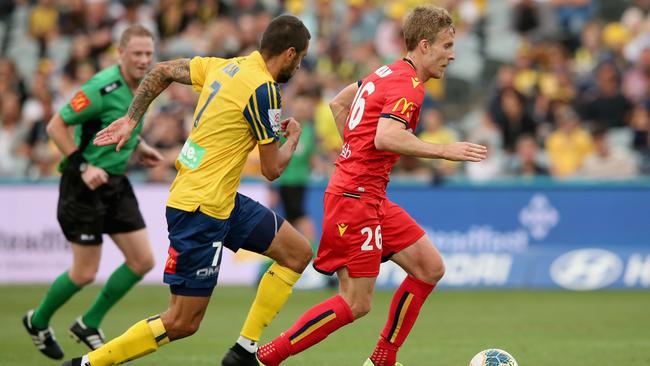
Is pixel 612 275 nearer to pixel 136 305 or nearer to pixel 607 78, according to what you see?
pixel 607 78

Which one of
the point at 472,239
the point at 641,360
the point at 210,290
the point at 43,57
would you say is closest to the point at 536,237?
the point at 472,239

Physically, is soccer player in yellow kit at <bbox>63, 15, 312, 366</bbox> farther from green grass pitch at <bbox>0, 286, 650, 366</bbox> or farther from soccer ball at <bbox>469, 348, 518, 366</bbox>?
soccer ball at <bbox>469, 348, 518, 366</bbox>

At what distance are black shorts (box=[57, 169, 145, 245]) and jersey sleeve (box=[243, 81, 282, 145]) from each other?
10.5 feet

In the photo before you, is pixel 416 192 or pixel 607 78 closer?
pixel 416 192

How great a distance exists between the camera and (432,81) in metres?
20.5

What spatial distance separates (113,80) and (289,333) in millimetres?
3255

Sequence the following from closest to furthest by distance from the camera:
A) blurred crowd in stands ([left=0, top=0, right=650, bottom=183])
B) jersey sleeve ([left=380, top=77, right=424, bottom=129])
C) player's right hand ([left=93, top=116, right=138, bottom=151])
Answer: jersey sleeve ([left=380, top=77, right=424, bottom=129]), player's right hand ([left=93, top=116, right=138, bottom=151]), blurred crowd in stands ([left=0, top=0, right=650, bottom=183])

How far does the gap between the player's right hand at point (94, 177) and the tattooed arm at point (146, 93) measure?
2.10m

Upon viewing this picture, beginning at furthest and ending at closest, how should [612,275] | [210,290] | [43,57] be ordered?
[43,57]
[612,275]
[210,290]

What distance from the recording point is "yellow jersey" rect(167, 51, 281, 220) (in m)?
7.08

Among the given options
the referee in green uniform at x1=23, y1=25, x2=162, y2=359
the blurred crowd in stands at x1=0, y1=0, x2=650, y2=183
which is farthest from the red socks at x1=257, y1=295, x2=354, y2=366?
the blurred crowd in stands at x1=0, y1=0, x2=650, y2=183

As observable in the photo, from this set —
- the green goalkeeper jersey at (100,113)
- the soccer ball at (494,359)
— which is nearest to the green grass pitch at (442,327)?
the soccer ball at (494,359)

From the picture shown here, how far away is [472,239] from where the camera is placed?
53.0 feet

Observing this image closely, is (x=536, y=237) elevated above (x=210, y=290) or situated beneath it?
elevated above
